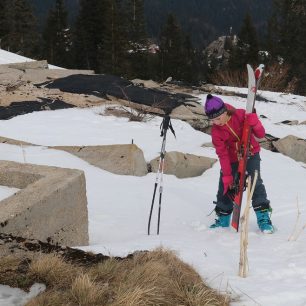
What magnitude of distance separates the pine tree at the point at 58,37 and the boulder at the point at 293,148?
118 ft

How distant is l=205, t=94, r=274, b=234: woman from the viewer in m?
4.84

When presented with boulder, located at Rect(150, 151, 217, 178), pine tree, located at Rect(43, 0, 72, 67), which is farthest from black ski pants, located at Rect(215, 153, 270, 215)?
pine tree, located at Rect(43, 0, 72, 67)

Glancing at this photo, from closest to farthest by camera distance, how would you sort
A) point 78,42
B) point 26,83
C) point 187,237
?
point 187,237
point 26,83
point 78,42

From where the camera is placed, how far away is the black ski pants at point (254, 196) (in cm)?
513

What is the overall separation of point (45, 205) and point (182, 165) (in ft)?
14.8

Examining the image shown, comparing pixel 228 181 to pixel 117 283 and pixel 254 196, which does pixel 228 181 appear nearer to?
pixel 254 196

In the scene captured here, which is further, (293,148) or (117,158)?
(293,148)

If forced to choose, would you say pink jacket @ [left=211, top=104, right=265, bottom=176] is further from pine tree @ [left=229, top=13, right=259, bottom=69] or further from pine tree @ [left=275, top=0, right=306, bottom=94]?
pine tree @ [left=229, top=13, right=259, bottom=69]

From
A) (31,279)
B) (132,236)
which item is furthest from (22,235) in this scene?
(132,236)

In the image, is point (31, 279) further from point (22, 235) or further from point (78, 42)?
point (78, 42)

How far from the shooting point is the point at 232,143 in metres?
5.13

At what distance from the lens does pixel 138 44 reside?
43500mm

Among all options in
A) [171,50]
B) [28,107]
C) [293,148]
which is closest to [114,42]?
[171,50]

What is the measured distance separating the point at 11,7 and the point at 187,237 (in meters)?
43.0
